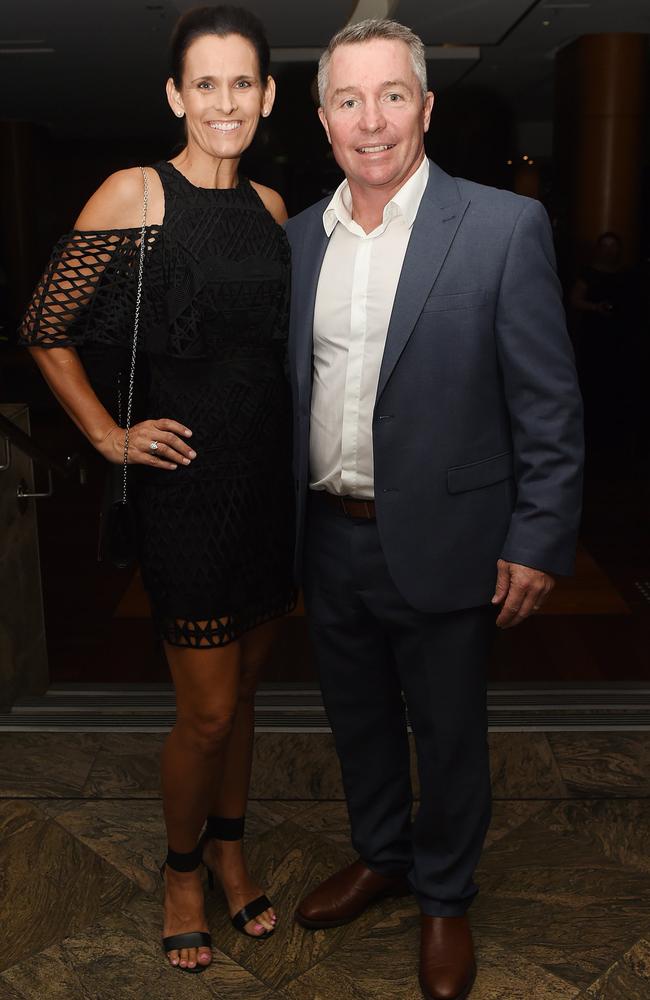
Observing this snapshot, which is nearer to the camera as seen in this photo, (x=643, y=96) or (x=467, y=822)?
(x=467, y=822)

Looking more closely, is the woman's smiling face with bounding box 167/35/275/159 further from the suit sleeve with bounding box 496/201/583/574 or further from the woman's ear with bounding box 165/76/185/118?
the suit sleeve with bounding box 496/201/583/574

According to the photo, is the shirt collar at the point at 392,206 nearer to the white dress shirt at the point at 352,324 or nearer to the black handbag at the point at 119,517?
the white dress shirt at the point at 352,324

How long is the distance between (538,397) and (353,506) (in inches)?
A: 17.7

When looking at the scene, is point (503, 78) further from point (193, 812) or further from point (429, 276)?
point (193, 812)

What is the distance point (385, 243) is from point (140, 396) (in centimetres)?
59

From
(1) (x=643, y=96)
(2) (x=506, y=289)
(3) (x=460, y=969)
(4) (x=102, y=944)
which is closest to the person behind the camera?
(2) (x=506, y=289)

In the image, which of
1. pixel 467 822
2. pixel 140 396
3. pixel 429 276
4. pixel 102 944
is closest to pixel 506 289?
pixel 429 276

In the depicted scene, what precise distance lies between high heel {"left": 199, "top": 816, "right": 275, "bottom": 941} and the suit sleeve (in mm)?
959

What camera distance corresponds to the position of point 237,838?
250 cm

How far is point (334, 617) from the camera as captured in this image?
7.60 feet

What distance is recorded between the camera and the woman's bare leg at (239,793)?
2371mm

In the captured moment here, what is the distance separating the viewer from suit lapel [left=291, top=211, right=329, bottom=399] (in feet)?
6.89

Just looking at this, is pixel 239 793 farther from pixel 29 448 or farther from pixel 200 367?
pixel 29 448

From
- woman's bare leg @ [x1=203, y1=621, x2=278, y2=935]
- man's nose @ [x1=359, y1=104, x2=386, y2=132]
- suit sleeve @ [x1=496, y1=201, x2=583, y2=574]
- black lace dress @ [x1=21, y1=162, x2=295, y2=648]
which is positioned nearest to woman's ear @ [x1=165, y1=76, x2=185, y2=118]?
black lace dress @ [x1=21, y1=162, x2=295, y2=648]
